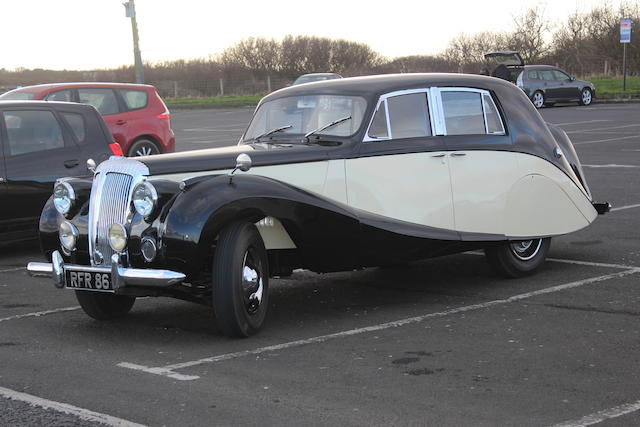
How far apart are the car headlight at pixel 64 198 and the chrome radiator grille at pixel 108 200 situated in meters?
0.30

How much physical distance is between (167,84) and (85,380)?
57.6 metres

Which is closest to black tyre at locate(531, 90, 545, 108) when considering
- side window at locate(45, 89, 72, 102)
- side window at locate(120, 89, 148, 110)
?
side window at locate(120, 89, 148, 110)

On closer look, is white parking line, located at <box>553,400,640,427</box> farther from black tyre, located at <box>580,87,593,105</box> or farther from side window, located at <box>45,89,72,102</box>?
black tyre, located at <box>580,87,593,105</box>

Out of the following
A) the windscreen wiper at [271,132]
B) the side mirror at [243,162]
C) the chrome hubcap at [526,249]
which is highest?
the windscreen wiper at [271,132]

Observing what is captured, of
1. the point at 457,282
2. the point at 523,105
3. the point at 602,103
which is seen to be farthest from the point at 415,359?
the point at 602,103

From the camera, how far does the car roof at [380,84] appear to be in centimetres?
810

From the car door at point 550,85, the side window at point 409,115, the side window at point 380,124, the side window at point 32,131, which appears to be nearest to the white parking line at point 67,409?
the side window at point 380,124

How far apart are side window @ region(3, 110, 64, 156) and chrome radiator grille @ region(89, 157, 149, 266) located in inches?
156

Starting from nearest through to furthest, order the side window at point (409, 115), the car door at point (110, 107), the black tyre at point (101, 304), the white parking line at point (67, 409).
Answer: the white parking line at point (67, 409)
the black tyre at point (101, 304)
the side window at point (409, 115)
the car door at point (110, 107)

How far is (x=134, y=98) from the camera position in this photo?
710 inches

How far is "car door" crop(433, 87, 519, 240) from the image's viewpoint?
26.9 feet

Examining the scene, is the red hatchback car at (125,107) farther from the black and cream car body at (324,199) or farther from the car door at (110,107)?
the black and cream car body at (324,199)

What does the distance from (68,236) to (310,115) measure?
2171 mm

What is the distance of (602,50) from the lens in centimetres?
5438
